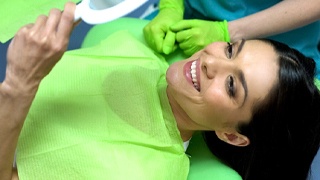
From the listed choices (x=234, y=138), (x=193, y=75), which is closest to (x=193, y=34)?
(x=193, y=75)

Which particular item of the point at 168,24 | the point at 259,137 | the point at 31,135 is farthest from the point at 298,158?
the point at 31,135

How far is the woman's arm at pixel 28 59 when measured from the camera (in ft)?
2.94

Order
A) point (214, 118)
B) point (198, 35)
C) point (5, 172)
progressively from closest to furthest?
point (5, 172) < point (214, 118) < point (198, 35)

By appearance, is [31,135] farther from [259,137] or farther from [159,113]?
[259,137]

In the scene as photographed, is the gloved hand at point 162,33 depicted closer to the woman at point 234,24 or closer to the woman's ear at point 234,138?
the woman at point 234,24

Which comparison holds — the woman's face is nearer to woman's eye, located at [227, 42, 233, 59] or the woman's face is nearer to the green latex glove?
woman's eye, located at [227, 42, 233, 59]

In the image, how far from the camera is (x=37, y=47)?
2.95ft

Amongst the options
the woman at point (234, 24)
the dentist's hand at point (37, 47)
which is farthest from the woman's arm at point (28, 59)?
the woman at point (234, 24)

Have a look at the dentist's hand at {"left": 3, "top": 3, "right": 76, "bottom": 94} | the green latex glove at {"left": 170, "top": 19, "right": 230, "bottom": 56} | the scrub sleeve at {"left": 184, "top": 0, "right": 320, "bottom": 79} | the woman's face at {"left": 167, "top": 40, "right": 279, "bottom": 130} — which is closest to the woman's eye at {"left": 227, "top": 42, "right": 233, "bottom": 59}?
the woman's face at {"left": 167, "top": 40, "right": 279, "bottom": 130}

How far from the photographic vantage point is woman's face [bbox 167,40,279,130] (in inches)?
43.6

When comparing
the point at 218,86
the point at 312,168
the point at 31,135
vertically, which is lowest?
the point at 312,168

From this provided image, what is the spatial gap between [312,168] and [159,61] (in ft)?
1.73

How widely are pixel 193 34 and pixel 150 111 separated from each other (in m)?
0.24

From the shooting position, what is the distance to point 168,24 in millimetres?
1339
